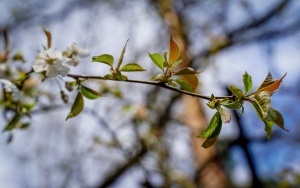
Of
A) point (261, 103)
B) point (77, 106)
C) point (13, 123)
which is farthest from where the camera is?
point (13, 123)

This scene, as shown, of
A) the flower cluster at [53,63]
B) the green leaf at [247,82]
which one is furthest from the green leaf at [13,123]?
the green leaf at [247,82]

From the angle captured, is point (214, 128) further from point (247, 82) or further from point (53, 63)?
point (53, 63)

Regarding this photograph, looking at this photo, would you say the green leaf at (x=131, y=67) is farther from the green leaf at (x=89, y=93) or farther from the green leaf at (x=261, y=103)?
the green leaf at (x=261, y=103)

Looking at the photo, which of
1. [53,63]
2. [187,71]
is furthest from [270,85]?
[53,63]

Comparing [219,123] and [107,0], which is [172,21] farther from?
[219,123]

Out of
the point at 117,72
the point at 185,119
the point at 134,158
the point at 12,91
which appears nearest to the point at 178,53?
the point at 117,72
